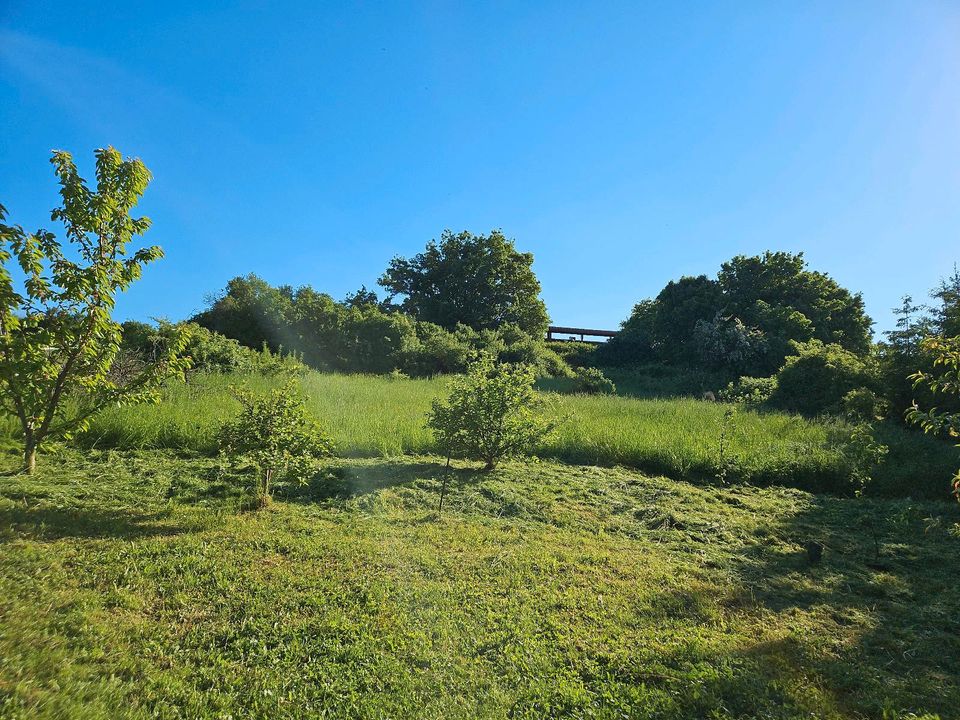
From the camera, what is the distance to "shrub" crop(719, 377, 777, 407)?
17891 mm

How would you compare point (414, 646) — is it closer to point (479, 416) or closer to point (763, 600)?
point (763, 600)

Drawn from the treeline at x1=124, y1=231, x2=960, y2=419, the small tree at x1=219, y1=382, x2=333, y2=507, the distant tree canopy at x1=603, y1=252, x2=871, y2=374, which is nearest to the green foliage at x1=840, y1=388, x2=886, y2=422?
the treeline at x1=124, y1=231, x2=960, y2=419

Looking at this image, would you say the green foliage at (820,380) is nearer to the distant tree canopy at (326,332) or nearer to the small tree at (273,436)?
the distant tree canopy at (326,332)

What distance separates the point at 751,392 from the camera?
66.1ft

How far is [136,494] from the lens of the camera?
554 centimetres

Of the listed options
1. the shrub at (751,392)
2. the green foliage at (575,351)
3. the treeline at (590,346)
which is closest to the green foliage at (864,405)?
the treeline at (590,346)

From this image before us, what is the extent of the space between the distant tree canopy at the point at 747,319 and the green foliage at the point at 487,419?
22724mm

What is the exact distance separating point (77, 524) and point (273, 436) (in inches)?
72.8

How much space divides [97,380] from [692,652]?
6.40 meters

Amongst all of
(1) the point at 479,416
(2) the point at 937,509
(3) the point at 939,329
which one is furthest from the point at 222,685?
(3) the point at 939,329

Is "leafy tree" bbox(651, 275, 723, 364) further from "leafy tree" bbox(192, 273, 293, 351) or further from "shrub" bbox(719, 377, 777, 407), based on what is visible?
"leafy tree" bbox(192, 273, 293, 351)

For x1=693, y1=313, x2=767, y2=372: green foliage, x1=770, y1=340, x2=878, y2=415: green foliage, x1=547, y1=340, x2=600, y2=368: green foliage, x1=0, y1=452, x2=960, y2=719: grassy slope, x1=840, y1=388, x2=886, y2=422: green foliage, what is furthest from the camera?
x1=547, y1=340, x2=600, y2=368: green foliage

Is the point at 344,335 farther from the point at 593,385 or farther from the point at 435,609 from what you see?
the point at 435,609

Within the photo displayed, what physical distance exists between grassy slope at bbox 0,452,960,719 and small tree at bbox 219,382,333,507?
1.72ft
